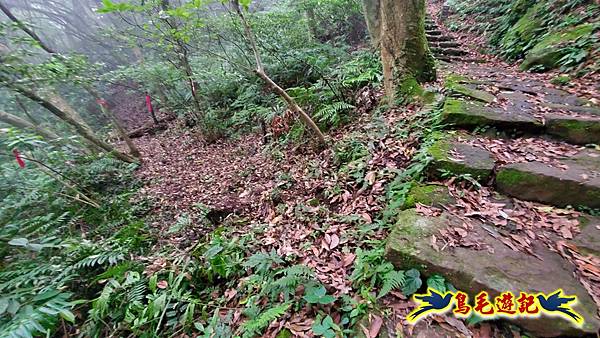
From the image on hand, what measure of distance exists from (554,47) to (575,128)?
10.9ft

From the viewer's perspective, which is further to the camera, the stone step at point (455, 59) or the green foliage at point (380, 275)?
the stone step at point (455, 59)

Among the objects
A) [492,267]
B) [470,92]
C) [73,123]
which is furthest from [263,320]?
[73,123]

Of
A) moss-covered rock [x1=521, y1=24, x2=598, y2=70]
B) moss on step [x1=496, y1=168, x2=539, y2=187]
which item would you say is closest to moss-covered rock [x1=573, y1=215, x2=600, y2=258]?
moss on step [x1=496, y1=168, x2=539, y2=187]

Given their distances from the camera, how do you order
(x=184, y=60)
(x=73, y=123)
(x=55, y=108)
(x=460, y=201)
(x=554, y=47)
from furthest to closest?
1. (x=184, y=60)
2. (x=73, y=123)
3. (x=55, y=108)
4. (x=554, y=47)
5. (x=460, y=201)

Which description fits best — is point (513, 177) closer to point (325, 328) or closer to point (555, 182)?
point (555, 182)

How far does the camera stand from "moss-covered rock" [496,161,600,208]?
2.42 metres

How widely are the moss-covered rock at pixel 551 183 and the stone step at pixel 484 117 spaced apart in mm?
813

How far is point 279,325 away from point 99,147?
24.7ft

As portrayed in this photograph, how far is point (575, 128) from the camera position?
3.17 meters

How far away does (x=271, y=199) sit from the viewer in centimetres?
426

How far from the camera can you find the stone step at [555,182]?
2428 mm

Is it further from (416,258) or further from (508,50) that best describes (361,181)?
(508,50)

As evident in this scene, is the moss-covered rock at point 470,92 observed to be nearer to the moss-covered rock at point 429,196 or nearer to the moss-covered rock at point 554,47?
the moss-covered rock at point 429,196

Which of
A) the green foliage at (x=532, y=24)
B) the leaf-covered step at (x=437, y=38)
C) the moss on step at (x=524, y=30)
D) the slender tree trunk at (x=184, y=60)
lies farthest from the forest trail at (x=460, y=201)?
the slender tree trunk at (x=184, y=60)
